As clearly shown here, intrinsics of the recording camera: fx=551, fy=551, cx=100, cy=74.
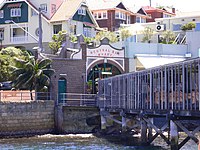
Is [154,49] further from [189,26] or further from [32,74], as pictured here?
[189,26]

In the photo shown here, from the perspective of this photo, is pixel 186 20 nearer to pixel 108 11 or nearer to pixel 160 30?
pixel 160 30

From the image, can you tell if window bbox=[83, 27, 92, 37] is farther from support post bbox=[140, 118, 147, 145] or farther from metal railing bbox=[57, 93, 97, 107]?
support post bbox=[140, 118, 147, 145]

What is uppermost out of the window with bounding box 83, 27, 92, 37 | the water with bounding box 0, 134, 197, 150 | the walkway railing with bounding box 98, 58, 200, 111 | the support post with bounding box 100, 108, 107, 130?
the window with bounding box 83, 27, 92, 37

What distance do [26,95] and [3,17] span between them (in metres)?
36.8

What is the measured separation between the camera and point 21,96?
1823 inches

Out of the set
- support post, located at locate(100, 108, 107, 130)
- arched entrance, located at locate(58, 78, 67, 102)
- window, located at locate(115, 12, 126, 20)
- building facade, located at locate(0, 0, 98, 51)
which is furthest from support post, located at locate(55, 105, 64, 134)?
window, located at locate(115, 12, 126, 20)

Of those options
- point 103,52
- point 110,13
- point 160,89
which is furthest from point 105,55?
point 110,13

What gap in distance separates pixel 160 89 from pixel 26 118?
15.7 metres

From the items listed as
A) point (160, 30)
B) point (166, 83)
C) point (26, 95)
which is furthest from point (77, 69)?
point (160, 30)

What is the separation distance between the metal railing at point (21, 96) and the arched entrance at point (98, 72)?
230 inches

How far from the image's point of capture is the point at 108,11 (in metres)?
91.6

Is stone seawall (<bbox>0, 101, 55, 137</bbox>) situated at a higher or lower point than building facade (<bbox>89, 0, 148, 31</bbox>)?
lower

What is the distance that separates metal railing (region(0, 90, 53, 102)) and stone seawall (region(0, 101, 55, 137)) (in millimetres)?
1665

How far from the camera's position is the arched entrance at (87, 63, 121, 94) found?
54.1 metres
